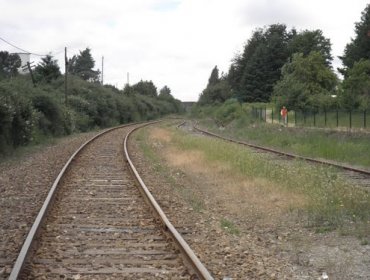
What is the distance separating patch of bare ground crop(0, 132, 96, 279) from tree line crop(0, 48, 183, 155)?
11.5 feet

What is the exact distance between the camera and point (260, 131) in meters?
38.7

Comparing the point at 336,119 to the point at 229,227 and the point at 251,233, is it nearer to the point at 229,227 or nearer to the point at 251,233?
the point at 229,227

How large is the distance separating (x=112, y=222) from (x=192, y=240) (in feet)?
5.67

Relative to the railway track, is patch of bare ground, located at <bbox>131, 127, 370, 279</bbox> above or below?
below

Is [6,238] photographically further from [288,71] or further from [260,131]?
[288,71]

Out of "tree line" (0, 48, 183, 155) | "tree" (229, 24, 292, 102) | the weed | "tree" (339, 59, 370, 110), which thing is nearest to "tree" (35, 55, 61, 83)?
"tree line" (0, 48, 183, 155)

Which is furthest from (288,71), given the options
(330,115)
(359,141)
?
(359,141)

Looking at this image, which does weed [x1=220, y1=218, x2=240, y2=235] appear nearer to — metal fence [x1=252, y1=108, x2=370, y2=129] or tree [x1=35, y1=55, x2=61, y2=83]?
metal fence [x1=252, y1=108, x2=370, y2=129]

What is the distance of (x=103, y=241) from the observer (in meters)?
8.18

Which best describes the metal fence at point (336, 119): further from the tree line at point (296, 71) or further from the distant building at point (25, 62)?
the distant building at point (25, 62)

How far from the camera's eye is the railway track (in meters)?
6.68

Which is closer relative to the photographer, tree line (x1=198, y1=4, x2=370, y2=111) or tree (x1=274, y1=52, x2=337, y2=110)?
tree line (x1=198, y1=4, x2=370, y2=111)

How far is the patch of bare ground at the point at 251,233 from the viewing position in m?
7.02

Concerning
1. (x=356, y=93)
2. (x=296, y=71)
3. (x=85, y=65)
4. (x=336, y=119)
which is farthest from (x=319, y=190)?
(x=85, y=65)
